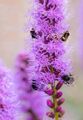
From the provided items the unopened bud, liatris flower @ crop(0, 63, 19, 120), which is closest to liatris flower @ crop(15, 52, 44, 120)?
liatris flower @ crop(0, 63, 19, 120)

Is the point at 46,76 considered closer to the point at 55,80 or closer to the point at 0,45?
the point at 55,80

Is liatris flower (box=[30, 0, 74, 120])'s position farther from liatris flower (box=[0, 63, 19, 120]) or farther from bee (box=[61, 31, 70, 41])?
liatris flower (box=[0, 63, 19, 120])

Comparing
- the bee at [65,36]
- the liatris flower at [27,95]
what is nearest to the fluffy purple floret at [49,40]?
the bee at [65,36]

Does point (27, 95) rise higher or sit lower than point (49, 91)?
lower

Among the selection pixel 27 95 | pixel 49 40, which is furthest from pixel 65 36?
pixel 27 95

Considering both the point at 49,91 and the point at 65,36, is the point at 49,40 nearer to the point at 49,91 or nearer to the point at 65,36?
the point at 65,36

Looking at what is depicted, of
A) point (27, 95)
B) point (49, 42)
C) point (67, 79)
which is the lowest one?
point (27, 95)

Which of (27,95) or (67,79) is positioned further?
Answer: (27,95)

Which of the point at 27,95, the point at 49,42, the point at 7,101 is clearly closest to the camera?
the point at 49,42
